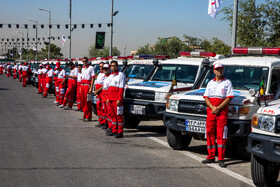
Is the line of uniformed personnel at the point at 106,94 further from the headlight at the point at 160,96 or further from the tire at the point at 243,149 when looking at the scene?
the tire at the point at 243,149

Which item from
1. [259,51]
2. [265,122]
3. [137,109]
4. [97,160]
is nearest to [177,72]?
[137,109]

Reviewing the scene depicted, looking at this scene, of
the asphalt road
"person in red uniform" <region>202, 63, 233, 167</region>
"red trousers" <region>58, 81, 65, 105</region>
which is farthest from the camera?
"red trousers" <region>58, 81, 65, 105</region>

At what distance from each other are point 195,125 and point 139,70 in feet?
21.3

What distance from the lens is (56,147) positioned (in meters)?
8.28

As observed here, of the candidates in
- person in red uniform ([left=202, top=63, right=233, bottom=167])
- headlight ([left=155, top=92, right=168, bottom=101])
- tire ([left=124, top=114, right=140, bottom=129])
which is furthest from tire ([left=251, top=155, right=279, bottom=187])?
tire ([left=124, top=114, right=140, bottom=129])

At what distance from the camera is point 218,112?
709 cm

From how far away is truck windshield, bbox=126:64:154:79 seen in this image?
13.5m

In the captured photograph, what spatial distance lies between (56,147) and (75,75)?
6968 mm

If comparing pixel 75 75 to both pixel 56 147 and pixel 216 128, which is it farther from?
pixel 216 128

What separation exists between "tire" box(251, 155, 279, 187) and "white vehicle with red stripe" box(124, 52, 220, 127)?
3665 millimetres

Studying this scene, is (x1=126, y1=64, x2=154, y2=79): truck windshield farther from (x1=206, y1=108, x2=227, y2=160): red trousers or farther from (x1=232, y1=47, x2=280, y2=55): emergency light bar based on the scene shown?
(x1=206, y1=108, x2=227, y2=160): red trousers

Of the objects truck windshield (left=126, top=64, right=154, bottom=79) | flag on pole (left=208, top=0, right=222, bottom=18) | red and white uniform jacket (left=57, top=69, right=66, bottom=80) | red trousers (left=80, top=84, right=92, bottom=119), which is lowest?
red trousers (left=80, top=84, right=92, bottom=119)

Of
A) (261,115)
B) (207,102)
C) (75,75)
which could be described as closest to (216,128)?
(207,102)

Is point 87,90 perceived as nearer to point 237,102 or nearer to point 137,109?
point 137,109
